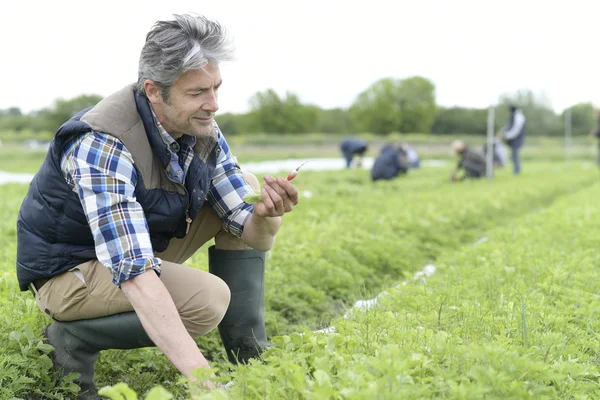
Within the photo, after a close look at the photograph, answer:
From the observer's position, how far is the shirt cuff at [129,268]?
7.77 ft

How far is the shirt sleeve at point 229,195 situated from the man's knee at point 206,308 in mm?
414

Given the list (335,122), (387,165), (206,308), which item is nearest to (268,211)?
(206,308)

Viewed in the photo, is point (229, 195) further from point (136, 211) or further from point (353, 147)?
point (353, 147)

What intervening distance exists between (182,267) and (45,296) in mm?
632

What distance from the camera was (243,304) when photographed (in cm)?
323

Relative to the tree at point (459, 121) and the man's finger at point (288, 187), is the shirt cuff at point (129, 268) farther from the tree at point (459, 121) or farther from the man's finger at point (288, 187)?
the tree at point (459, 121)

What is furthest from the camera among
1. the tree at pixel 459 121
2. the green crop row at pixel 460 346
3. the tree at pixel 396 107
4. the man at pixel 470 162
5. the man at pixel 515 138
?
the tree at pixel 396 107

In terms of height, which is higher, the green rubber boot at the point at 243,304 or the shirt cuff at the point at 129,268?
the shirt cuff at the point at 129,268

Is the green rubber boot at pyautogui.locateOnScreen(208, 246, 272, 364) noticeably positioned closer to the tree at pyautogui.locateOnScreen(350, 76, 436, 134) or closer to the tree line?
the tree line

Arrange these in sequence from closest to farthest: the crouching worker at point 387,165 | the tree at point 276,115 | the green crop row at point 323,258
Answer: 1. the green crop row at point 323,258
2. the crouching worker at point 387,165
3. the tree at point 276,115

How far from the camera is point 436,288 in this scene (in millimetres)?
3834

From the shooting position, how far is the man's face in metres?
2.66

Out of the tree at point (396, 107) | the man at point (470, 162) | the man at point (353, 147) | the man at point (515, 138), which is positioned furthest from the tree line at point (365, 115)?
the man at point (470, 162)

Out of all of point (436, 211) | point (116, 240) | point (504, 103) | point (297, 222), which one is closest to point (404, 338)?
point (116, 240)
